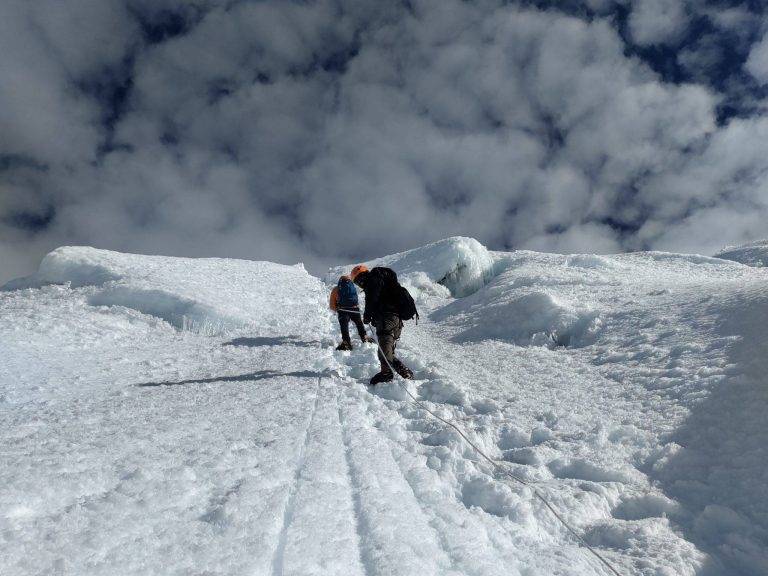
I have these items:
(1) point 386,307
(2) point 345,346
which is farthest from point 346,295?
(1) point 386,307

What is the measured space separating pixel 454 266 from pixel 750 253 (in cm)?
1791

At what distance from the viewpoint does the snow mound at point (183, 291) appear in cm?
1052

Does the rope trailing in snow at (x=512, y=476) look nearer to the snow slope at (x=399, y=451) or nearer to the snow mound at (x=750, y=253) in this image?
the snow slope at (x=399, y=451)

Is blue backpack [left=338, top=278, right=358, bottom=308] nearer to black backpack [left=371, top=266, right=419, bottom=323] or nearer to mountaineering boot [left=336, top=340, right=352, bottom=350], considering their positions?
mountaineering boot [left=336, top=340, right=352, bottom=350]

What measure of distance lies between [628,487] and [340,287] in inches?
250

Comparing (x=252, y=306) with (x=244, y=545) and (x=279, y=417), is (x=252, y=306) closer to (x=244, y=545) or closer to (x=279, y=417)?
(x=279, y=417)

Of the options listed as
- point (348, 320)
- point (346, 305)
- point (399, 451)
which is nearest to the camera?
point (399, 451)

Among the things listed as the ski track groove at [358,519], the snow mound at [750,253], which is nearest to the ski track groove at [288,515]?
the ski track groove at [358,519]

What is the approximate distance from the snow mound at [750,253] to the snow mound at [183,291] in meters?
24.0

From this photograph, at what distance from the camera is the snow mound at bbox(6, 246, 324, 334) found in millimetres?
10516

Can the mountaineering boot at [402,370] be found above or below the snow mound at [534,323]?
below

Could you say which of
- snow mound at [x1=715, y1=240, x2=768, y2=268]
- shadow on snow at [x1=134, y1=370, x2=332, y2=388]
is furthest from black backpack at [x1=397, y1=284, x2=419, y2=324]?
snow mound at [x1=715, y1=240, x2=768, y2=268]

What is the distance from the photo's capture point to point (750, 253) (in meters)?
25.9

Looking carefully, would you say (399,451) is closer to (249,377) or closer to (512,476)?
(512,476)
